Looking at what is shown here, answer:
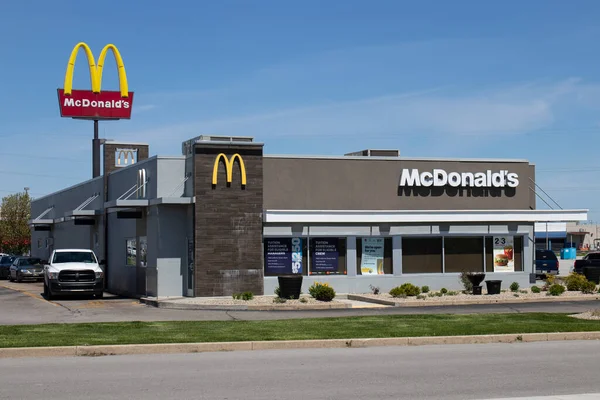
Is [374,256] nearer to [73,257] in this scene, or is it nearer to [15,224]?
[73,257]

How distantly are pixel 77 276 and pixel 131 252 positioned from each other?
3922 mm

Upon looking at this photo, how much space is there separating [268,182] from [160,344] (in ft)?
54.6

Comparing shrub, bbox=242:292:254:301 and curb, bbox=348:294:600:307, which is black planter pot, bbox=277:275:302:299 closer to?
shrub, bbox=242:292:254:301

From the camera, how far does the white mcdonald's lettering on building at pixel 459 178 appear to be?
1369 inches

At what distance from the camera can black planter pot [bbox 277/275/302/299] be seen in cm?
2886

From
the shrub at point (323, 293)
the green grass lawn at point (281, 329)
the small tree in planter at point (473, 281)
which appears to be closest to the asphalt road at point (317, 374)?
the green grass lawn at point (281, 329)

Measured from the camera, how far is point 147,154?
43.4 metres

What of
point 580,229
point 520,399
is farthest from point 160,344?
point 580,229

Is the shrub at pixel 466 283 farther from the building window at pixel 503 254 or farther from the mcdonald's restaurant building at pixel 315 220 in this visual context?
the building window at pixel 503 254

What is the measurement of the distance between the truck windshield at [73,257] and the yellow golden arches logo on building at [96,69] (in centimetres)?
1212

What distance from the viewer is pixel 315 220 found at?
32469mm

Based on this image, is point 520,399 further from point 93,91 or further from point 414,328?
point 93,91

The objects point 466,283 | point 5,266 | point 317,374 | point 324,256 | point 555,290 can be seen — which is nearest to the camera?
point 317,374

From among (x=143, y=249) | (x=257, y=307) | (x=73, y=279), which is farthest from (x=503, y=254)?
(x=73, y=279)
